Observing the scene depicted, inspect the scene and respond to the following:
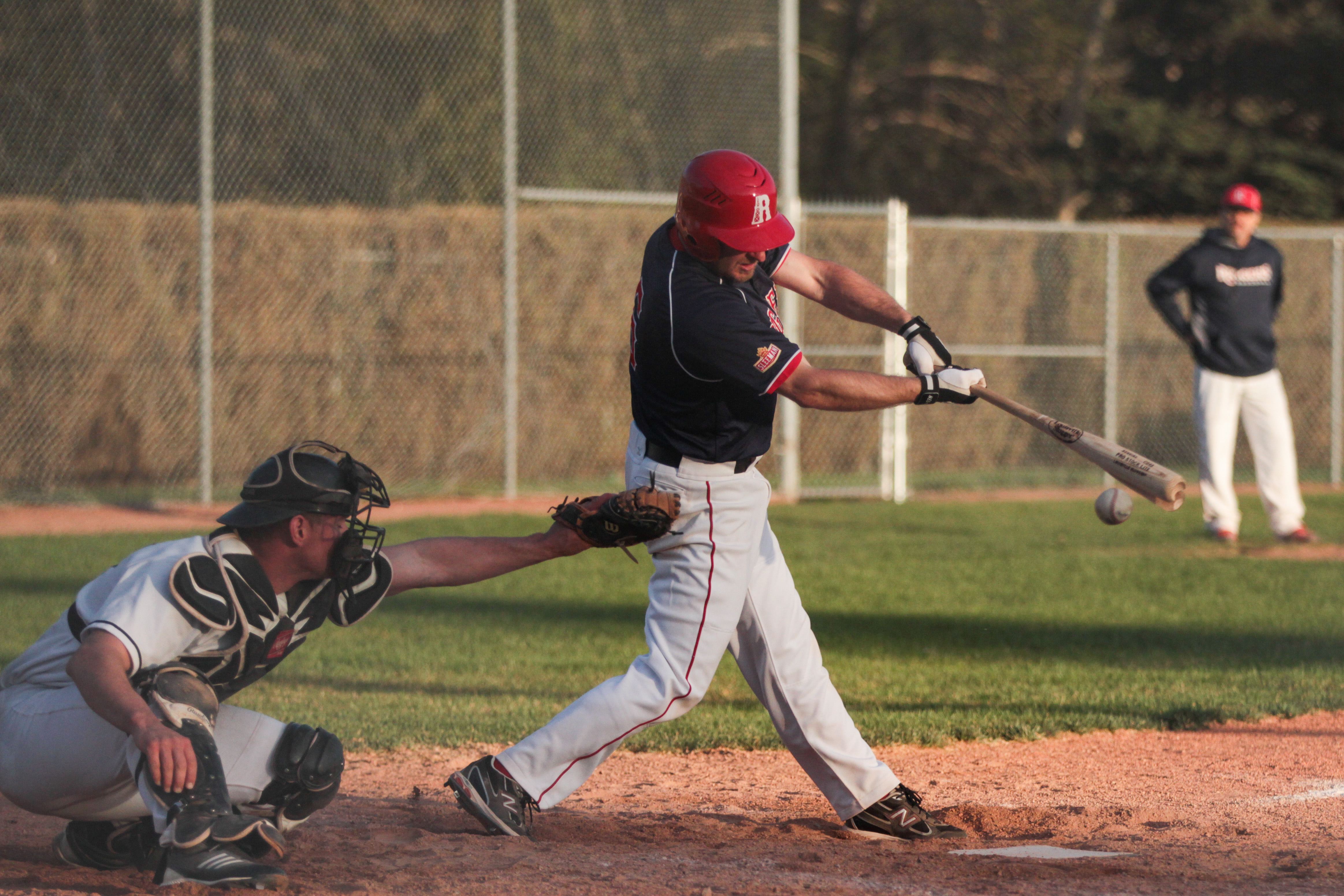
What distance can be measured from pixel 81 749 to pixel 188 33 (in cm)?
1082

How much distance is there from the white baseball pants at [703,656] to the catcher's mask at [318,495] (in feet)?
2.56

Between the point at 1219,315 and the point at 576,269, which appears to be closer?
the point at 1219,315

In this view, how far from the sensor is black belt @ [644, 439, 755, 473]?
14.0ft

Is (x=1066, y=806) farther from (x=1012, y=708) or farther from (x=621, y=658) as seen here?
(x=621, y=658)

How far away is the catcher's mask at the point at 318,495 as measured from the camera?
3818 mm

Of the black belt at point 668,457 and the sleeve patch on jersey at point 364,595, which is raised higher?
the black belt at point 668,457

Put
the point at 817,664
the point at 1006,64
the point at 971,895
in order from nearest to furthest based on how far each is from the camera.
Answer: the point at 971,895, the point at 817,664, the point at 1006,64

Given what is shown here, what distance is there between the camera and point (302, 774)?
4.03m

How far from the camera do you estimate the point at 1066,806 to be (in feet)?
15.5

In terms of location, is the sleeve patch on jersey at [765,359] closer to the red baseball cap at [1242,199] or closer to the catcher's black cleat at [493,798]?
the catcher's black cleat at [493,798]

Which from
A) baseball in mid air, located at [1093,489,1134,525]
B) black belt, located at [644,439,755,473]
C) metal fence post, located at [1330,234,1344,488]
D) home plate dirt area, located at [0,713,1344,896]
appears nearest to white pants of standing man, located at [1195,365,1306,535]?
home plate dirt area, located at [0,713,1344,896]

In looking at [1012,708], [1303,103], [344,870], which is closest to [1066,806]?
[1012,708]

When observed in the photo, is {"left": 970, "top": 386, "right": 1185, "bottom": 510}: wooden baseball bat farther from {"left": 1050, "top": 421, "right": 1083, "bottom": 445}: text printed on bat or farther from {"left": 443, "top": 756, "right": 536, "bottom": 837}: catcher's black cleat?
{"left": 443, "top": 756, "right": 536, "bottom": 837}: catcher's black cleat

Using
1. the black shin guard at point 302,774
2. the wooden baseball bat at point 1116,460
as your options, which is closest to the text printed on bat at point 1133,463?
the wooden baseball bat at point 1116,460
